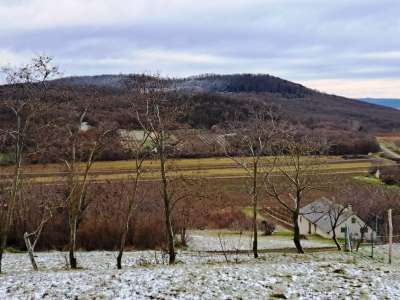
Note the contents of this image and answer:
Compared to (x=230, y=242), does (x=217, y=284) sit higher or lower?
higher

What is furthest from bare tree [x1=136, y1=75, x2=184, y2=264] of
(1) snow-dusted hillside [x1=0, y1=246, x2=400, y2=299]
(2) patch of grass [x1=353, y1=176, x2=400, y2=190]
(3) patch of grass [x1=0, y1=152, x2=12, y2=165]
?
(2) patch of grass [x1=353, y1=176, x2=400, y2=190]

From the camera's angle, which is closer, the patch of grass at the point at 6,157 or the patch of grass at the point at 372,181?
the patch of grass at the point at 6,157

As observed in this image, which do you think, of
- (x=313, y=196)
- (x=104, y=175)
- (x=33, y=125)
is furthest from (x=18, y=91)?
(x=313, y=196)

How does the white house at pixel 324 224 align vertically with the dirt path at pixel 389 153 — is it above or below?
below

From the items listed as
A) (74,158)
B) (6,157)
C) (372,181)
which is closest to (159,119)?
(74,158)

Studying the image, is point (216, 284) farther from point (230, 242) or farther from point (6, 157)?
point (230, 242)

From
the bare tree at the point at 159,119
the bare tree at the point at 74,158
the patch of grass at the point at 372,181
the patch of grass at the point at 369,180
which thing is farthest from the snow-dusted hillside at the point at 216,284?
the patch of grass at the point at 369,180

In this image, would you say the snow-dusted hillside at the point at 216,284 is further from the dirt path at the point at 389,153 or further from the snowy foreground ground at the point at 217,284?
the dirt path at the point at 389,153

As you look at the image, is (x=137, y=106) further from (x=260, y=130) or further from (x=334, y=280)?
(x=334, y=280)

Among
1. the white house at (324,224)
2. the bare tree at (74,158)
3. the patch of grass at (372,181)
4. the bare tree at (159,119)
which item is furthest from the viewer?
the patch of grass at (372,181)

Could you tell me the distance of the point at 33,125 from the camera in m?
24.8

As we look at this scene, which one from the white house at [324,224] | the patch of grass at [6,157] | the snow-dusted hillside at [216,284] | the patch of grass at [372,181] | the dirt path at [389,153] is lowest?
the white house at [324,224]

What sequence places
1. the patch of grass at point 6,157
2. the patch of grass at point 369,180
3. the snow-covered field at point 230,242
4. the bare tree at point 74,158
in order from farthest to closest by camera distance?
the patch of grass at point 369,180
the snow-covered field at point 230,242
the patch of grass at point 6,157
the bare tree at point 74,158

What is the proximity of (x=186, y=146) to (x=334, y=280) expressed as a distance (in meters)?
12.4
